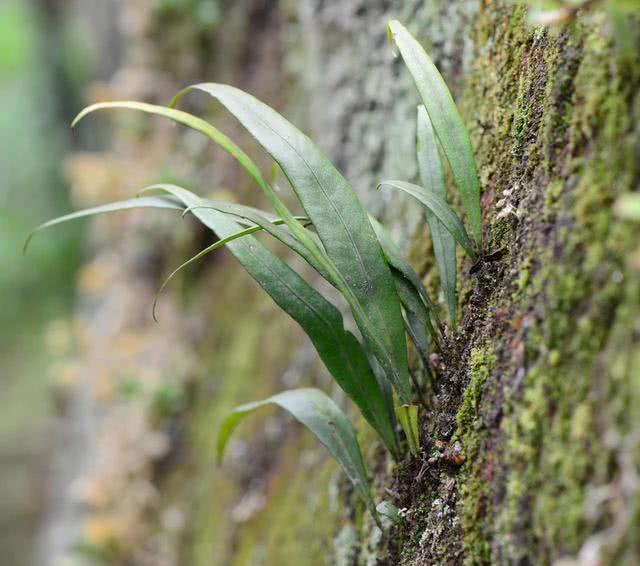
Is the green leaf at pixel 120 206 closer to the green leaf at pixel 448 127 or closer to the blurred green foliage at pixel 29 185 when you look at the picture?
the green leaf at pixel 448 127

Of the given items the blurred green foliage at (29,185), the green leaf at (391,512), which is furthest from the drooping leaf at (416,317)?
the blurred green foliage at (29,185)

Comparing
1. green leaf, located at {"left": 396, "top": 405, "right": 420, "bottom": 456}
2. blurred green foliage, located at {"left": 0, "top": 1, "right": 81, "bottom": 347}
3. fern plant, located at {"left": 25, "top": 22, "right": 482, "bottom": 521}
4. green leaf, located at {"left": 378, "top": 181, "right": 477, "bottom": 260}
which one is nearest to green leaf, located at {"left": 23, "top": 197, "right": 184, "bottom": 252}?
fern plant, located at {"left": 25, "top": 22, "right": 482, "bottom": 521}

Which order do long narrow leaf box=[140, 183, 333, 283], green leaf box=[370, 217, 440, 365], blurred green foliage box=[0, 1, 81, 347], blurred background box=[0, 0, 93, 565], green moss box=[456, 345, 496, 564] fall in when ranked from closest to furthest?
green moss box=[456, 345, 496, 564]
long narrow leaf box=[140, 183, 333, 283]
green leaf box=[370, 217, 440, 365]
blurred background box=[0, 0, 93, 565]
blurred green foliage box=[0, 1, 81, 347]

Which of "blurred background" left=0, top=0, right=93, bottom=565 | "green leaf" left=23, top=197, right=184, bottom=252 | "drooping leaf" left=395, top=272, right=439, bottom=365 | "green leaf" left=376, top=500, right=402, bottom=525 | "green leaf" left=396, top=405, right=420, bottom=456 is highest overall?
"blurred background" left=0, top=0, right=93, bottom=565

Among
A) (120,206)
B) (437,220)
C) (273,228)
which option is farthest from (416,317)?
(120,206)

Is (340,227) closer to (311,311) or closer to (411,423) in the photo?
(311,311)

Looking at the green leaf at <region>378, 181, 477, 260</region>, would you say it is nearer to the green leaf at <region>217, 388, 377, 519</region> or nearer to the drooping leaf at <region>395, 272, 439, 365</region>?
the drooping leaf at <region>395, 272, 439, 365</region>

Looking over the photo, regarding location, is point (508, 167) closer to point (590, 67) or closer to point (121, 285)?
point (590, 67)
